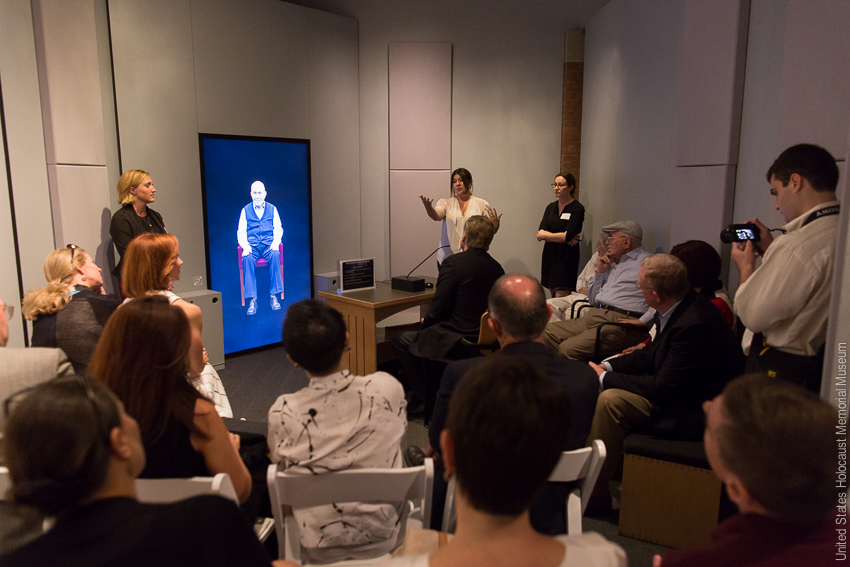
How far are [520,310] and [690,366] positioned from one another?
916mm

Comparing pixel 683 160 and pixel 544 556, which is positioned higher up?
pixel 683 160

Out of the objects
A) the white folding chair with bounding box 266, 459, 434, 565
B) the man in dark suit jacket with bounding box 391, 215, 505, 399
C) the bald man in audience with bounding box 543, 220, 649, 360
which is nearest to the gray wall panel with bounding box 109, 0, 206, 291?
the man in dark suit jacket with bounding box 391, 215, 505, 399

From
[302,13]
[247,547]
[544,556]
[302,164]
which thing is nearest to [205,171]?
[302,164]

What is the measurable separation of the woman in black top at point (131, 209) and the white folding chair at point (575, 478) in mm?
3423

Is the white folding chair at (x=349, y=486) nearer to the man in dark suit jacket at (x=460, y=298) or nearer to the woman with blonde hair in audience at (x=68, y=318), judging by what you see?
the woman with blonde hair in audience at (x=68, y=318)

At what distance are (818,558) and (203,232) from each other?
4.87 metres

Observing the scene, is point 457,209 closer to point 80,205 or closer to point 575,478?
point 80,205

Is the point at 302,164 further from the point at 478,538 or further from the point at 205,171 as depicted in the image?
the point at 478,538

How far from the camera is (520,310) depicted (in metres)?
1.94

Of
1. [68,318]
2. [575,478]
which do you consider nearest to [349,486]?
[575,478]

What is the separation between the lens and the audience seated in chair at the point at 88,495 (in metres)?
0.84

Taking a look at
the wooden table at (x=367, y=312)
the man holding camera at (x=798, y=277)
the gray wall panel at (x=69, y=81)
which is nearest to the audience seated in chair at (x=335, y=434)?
the man holding camera at (x=798, y=277)

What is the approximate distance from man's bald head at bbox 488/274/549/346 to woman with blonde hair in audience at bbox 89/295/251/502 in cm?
99

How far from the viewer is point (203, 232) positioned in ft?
16.2
